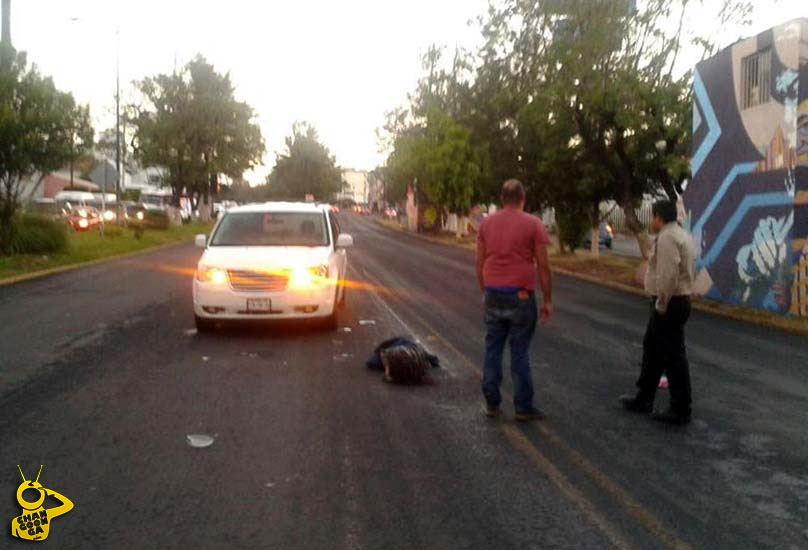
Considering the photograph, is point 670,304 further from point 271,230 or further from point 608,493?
point 271,230

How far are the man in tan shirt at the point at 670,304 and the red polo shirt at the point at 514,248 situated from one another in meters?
1.01

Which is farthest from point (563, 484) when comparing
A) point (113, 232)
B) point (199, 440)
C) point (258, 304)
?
point (113, 232)

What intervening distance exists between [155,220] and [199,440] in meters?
46.0

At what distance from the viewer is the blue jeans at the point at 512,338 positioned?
7668 mm

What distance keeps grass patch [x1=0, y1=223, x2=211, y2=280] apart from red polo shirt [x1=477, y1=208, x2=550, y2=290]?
55.4 feet

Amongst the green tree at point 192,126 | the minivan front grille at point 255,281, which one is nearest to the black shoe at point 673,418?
the minivan front grille at point 255,281

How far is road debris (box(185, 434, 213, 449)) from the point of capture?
696 cm

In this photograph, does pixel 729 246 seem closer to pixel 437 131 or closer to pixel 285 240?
pixel 285 240

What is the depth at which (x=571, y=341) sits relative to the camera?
512 inches

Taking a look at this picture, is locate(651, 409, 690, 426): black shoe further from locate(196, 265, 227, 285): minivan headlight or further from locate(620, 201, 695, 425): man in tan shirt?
locate(196, 265, 227, 285): minivan headlight

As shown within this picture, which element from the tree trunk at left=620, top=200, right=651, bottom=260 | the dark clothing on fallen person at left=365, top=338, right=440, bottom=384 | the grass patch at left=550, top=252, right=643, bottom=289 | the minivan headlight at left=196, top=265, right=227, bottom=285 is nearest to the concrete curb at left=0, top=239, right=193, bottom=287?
the minivan headlight at left=196, top=265, right=227, bottom=285

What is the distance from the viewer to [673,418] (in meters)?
8.02

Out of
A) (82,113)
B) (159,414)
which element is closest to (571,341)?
(159,414)

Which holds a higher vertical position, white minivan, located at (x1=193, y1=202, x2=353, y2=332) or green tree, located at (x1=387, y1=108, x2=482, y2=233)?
green tree, located at (x1=387, y1=108, x2=482, y2=233)
